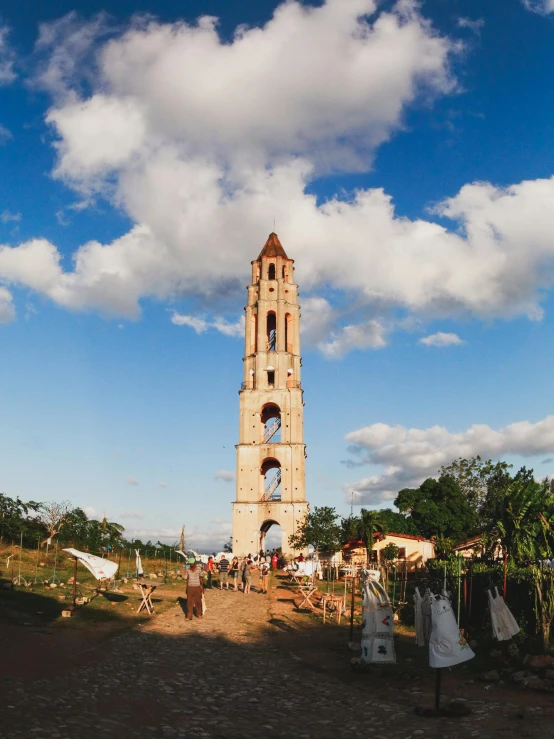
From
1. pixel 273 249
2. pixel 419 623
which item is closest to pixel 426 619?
pixel 419 623

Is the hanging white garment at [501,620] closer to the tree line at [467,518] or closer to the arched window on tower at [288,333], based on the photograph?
the tree line at [467,518]

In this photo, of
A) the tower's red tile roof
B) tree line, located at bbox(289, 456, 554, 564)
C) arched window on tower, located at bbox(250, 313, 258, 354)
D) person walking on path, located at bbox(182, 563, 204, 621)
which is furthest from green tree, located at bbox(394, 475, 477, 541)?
person walking on path, located at bbox(182, 563, 204, 621)

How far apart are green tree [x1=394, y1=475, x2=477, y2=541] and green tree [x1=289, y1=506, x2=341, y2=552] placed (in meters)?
14.6

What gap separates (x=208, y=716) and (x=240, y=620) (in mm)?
11328

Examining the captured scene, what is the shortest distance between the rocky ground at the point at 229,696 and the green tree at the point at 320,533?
2514 cm

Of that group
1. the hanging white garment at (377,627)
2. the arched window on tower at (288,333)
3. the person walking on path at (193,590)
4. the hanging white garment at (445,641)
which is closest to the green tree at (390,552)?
the arched window on tower at (288,333)

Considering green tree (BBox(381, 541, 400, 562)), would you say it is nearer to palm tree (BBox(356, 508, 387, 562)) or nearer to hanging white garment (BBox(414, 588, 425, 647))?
palm tree (BBox(356, 508, 387, 562))

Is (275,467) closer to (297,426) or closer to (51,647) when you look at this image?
(297,426)

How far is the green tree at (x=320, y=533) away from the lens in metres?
42.2

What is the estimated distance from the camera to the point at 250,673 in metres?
13.5

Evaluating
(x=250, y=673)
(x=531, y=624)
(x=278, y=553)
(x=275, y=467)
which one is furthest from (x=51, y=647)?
(x=275, y=467)

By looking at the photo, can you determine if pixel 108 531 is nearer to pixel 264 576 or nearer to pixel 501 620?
pixel 264 576

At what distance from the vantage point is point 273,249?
57.6m

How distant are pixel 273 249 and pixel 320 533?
2736 cm
